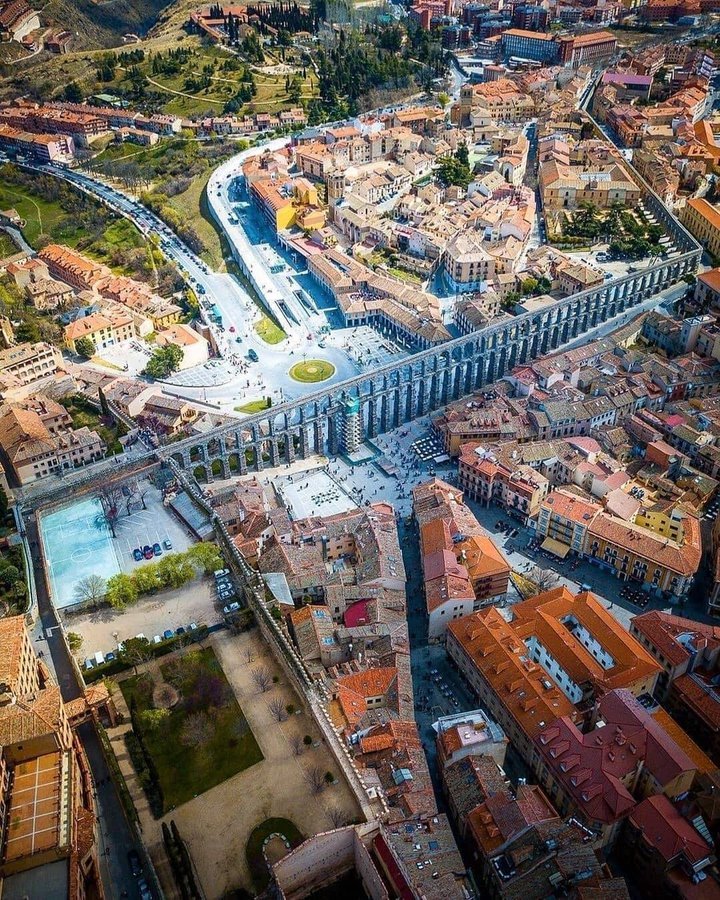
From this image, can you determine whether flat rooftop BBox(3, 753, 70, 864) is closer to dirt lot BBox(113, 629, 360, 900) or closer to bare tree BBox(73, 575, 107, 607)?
dirt lot BBox(113, 629, 360, 900)

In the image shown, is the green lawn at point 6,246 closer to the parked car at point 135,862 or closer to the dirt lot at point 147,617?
the dirt lot at point 147,617

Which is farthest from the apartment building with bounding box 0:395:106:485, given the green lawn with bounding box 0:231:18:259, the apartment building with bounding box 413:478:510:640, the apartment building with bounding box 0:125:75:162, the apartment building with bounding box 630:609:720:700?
the apartment building with bounding box 0:125:75:162

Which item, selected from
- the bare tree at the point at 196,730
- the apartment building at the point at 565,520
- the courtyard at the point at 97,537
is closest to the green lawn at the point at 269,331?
the courtyard at the point at 97,537

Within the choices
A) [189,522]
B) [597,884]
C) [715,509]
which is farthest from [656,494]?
[189,522]

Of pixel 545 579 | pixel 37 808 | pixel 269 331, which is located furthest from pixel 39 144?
pixel 37 808

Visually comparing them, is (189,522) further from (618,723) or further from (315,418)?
(618,723)

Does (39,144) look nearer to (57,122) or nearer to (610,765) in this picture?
(57,122)
